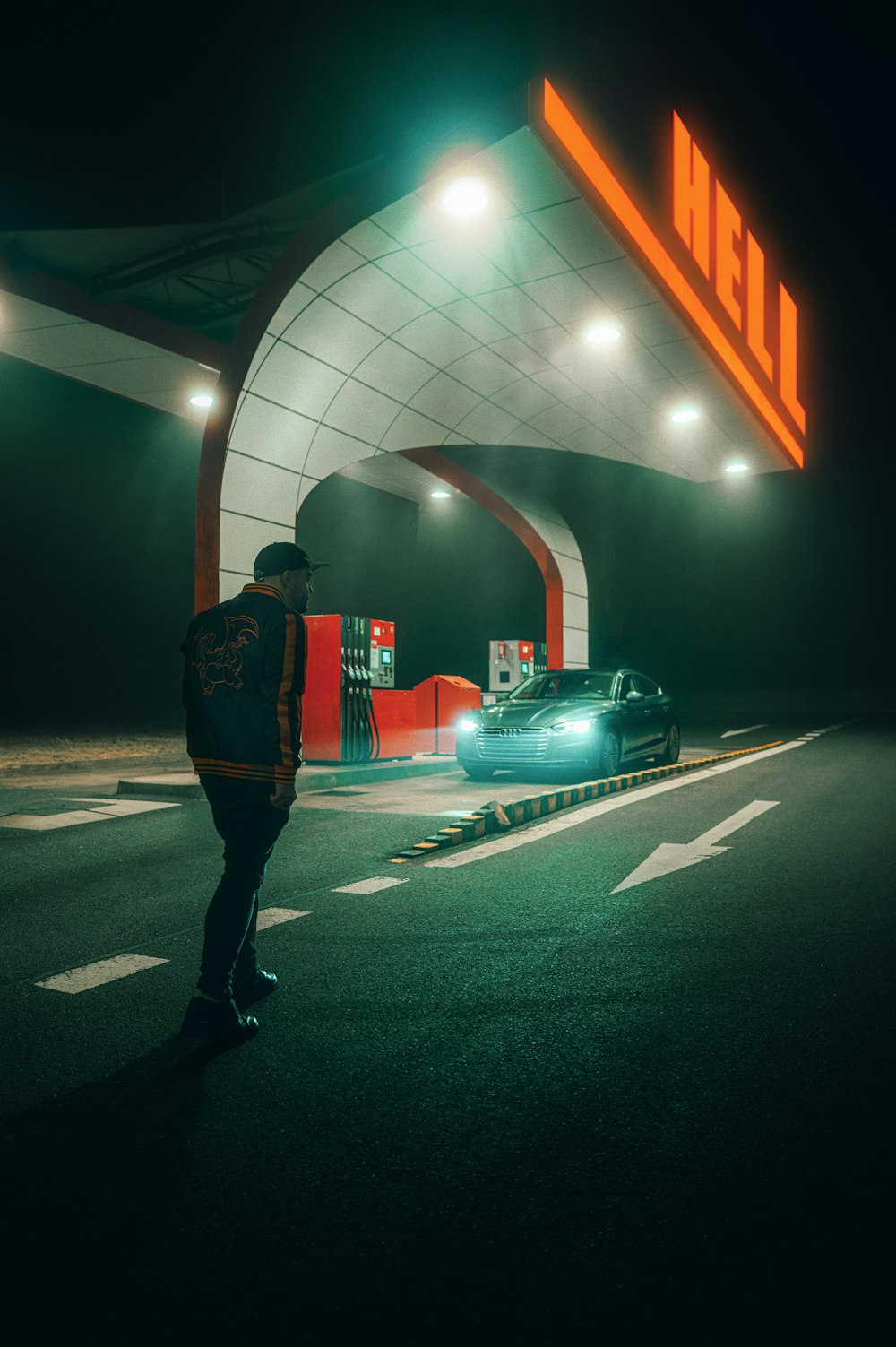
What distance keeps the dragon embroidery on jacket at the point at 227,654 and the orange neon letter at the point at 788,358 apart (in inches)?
744

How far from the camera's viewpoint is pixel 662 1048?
3.26m

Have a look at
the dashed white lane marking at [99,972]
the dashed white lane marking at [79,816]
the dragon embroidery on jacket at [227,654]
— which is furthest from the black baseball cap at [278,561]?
the dashed white lane marking at [79,816]

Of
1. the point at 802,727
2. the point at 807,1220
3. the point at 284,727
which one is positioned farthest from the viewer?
the point at 802,727

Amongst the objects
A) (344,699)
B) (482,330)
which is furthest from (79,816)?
(482,330)

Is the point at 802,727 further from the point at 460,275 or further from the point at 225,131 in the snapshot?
the point at 225,131

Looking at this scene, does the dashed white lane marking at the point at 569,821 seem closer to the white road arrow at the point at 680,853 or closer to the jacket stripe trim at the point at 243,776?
the white road arrow at the point at 680,853

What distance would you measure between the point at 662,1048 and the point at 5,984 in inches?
112

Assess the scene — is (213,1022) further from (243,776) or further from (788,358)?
(788,358)

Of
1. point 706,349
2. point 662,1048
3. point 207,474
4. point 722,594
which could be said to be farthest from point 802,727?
point 662,1048

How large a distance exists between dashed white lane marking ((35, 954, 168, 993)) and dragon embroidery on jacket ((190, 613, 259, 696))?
4.89 feet

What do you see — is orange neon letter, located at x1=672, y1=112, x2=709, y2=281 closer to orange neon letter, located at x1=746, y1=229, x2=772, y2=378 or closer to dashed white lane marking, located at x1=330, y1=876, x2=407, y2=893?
orange neon letter, located at x1=746, y1=229, x2=772, y2=378

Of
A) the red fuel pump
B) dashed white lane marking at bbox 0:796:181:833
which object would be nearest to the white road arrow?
dashed white lane marking at bbox 0:796:181:833

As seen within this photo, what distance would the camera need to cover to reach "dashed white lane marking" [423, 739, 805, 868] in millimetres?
6738

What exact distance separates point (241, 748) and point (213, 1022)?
3.31 feet
